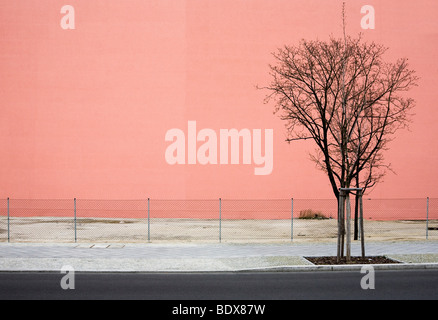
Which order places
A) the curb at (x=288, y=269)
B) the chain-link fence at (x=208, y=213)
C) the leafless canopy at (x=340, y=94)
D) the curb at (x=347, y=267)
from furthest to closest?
1. the chain-link fence at (x=208, y=213)
2. the leafless canopy at (x=340, y=94)
3. the curb at (x=347, y=267)
4. the curb at (x=288, y=269)

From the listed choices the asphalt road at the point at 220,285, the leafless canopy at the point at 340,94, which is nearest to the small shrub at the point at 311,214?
the leafless canopy at the point at 340,94

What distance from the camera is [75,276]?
11.4m

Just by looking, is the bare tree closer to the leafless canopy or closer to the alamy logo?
the leafless canopy

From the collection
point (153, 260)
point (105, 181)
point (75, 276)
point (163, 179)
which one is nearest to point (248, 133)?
point (163, 179)

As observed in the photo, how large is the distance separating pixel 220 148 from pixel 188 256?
1330 centimetres

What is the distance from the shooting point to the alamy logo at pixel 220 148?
26922mm

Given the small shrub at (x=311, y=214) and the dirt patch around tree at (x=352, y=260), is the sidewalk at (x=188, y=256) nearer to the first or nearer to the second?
the dirt patch around tree at (x=352, y=260)

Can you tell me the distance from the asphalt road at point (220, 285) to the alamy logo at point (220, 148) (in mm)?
15281

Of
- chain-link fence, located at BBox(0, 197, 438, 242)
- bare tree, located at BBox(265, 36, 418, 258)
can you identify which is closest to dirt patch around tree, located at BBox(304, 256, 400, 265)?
bare tree, located at BBox(265, 36, 418, 258)

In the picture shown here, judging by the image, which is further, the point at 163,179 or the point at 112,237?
the point at 163,179

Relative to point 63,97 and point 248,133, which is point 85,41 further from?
point 248,133

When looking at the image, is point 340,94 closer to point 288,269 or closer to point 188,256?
point 288,269

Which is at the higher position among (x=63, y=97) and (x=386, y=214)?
(x=63, y=97)
